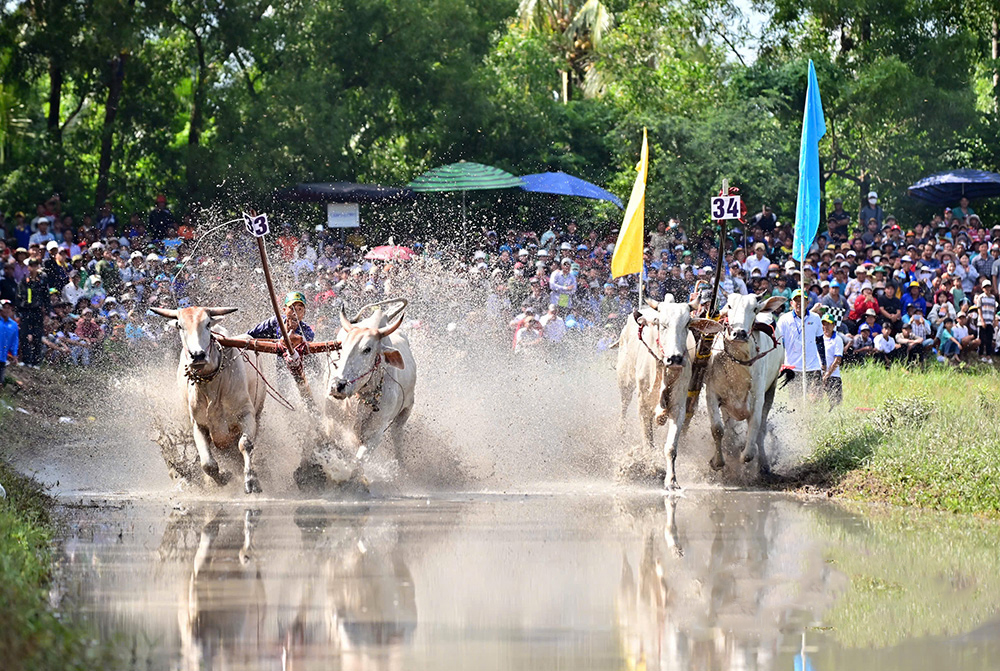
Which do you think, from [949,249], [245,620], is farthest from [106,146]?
[245,620]

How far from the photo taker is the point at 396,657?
7.09 metres

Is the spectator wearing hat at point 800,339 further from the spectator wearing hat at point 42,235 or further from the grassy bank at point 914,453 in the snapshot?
the spectator wearing hat at point 42,235

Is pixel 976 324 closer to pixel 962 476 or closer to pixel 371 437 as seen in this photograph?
pixel 962 476

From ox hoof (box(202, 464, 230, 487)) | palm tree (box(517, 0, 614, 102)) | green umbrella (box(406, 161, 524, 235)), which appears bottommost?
ox hoof (box(202, 464, 230, 487))

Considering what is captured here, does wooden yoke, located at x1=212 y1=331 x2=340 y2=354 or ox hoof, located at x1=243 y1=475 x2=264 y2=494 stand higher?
wooden yoke, located at x1=212 y1=331 x2=340 y2=354

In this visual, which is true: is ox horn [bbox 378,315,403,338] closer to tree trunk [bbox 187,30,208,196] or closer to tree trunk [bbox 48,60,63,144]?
tree trunk [bbox 187,30,208,196]

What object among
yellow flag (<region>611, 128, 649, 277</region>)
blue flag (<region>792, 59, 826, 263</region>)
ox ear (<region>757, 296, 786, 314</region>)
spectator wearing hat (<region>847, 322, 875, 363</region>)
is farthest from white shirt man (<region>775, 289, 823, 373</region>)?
spectator wearing hat (<region>847, 322, 875, 363</region>)

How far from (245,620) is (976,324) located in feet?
55.4

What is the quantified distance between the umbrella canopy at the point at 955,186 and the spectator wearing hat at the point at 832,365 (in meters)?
10.9

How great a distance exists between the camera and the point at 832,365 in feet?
57.3

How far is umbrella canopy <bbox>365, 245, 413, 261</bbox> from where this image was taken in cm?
2180

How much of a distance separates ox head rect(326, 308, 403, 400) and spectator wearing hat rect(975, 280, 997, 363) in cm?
1157

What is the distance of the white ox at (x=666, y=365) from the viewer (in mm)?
13699

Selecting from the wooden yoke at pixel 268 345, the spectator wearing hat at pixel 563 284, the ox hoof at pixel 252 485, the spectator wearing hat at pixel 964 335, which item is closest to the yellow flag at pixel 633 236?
the spectator wearing hat at pixel 563 284
